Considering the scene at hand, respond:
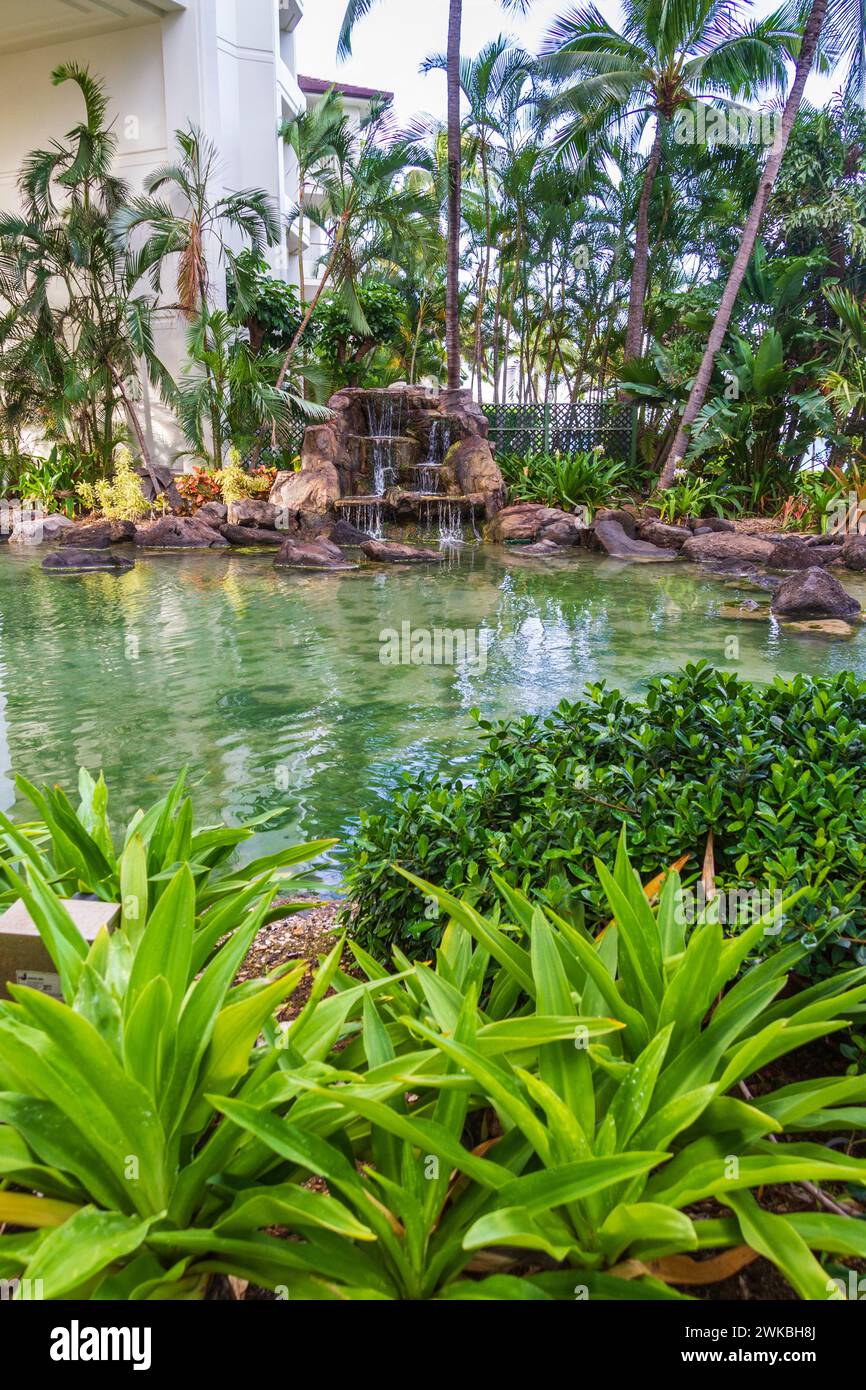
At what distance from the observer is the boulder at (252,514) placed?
55.2 ft

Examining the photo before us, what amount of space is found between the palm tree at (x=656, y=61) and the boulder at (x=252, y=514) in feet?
32.2

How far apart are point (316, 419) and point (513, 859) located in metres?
17.8

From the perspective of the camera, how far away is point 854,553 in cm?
1338

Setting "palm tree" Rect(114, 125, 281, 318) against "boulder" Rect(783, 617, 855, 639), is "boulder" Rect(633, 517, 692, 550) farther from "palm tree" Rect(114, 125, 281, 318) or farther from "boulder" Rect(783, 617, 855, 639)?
"palm tree" Rect(114, 125, 281, 318)

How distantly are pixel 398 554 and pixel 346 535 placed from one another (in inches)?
83.5

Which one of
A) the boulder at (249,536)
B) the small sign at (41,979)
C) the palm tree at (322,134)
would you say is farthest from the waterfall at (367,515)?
the small sign at (41,979)

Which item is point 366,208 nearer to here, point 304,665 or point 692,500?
point 692,500

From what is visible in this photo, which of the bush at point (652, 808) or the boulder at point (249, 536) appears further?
the boulder at point (249, 536)

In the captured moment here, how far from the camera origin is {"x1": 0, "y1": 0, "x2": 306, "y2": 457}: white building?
19.8 meters

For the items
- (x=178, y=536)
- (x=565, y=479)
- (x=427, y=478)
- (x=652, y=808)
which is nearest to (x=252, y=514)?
(x=178, y=536)

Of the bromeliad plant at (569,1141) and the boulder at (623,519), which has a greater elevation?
the boulder at (623,519)

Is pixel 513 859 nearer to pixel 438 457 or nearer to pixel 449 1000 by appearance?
pixel 449 1000

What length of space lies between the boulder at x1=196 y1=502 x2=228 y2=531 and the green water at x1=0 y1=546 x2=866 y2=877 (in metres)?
3.13

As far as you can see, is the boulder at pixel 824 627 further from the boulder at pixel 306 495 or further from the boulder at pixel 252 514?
the boulder at pixel 252 514
